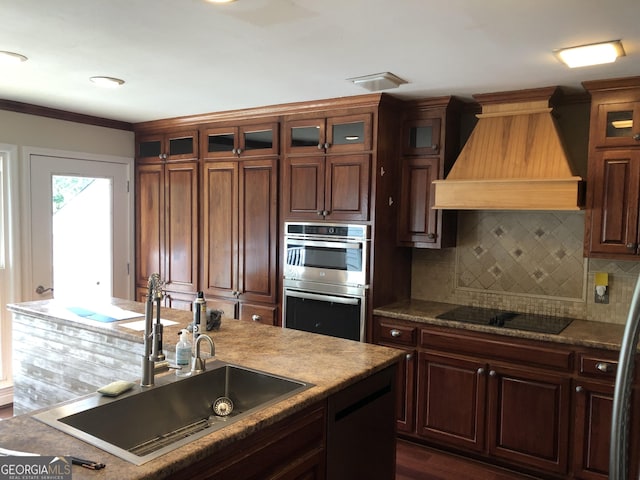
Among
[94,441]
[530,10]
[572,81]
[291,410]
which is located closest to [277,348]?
[291,410]

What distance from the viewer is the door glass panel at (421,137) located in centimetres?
356

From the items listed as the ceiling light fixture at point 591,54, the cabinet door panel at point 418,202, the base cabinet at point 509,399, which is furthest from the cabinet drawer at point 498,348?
the ceiling light fixture at point 591,54

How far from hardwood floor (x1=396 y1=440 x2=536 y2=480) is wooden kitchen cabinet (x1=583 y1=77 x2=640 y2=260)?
1.48m

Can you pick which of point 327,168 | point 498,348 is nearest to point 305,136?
point 327,168

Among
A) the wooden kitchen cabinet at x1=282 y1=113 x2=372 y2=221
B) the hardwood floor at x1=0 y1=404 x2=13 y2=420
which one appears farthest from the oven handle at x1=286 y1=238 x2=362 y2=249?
the hardwood floor at x1=0 y1=404 x2=13 y2=420

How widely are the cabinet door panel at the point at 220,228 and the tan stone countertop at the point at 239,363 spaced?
1.03 m

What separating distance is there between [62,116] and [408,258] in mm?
3146

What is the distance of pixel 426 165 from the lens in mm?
3570

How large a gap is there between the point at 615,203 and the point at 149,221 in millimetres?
3870

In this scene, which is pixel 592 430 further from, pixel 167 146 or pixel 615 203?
pixel 167 146

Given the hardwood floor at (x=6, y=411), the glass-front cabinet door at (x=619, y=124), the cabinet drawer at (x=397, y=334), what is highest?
the glass-front cabinet door at (x=619, y=124)

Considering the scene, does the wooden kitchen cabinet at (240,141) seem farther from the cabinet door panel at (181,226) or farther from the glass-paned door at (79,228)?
the glass-paned door at (79,228)

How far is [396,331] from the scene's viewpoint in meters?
3.45

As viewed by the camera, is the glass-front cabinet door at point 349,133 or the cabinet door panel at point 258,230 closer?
the glass-front cabinet door at point 349,133
